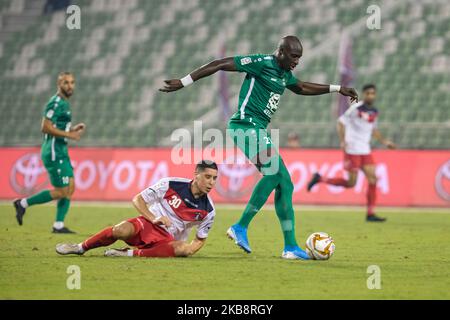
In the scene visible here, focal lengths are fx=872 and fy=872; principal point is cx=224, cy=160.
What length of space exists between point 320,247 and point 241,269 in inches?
46.7

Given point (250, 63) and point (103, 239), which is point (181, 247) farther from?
point (250, 63)

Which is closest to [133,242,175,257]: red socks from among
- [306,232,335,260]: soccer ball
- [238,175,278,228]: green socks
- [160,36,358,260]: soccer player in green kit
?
[160,36,358,260]: soccer player in green kit

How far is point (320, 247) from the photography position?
9.50 metres

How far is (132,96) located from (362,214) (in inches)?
492

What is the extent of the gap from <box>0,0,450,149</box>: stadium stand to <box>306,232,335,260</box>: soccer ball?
14.7 metres

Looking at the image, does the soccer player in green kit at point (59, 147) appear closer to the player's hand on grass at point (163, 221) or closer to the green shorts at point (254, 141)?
the green shorts at point (254, 141)

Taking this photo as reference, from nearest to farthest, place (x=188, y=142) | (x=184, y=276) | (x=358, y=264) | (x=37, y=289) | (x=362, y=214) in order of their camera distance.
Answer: (x=37, y=289) < (x=184, y=276) < (x=358, y=264) < (x=362, y=214) < (x=188, y=142)

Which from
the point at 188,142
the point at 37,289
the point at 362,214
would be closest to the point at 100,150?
the point at 188,142

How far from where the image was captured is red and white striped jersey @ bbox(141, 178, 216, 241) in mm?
9320

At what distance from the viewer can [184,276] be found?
8.08 m

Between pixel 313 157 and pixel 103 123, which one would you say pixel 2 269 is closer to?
pixel 313 157

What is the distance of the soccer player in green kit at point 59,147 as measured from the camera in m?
12.9

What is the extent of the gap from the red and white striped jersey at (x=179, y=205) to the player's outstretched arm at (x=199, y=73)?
104cm

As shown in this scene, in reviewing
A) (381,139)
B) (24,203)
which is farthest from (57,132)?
(381,139)
